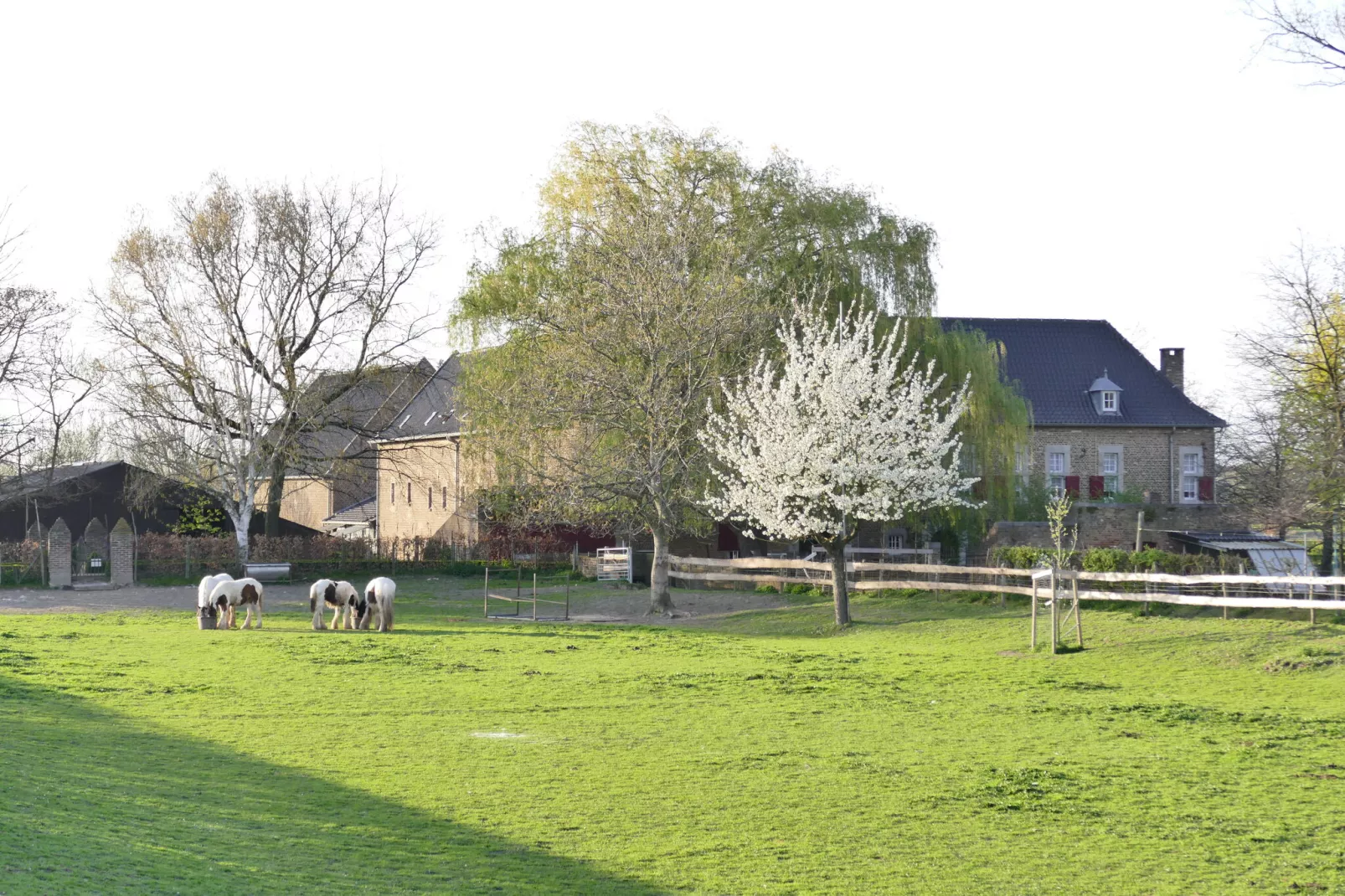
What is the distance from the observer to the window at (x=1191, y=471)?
5441cm

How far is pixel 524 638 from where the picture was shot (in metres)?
26.4

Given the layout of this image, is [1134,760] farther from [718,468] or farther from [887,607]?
[718,468]

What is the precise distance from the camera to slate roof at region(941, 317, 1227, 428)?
5428 centimetres

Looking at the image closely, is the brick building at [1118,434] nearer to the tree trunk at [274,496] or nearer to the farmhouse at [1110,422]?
the farmhouse at [1110,422]

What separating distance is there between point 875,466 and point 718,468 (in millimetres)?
6293

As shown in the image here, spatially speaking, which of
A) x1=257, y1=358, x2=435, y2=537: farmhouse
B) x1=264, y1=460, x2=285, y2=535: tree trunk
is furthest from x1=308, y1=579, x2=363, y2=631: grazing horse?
x1=264, y1=460, x2=285, y2=535: tree trunk

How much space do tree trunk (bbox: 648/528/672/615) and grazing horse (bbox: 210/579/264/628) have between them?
366 inches

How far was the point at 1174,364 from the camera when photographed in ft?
189

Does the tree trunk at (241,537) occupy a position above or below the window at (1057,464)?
below

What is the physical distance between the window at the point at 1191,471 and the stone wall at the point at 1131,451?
0.22 m

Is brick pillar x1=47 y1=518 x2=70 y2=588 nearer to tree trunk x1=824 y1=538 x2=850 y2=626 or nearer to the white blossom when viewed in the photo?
the white blossom

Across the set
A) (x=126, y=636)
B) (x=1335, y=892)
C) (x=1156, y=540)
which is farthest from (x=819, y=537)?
(x=1156, y=540)

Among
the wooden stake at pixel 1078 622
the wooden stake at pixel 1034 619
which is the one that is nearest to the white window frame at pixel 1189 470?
the wooden stake at pixel 1078 622

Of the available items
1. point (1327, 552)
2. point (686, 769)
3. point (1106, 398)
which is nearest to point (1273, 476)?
point (1327, 552)
